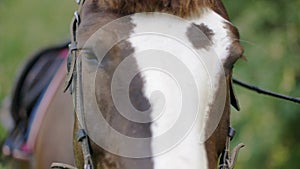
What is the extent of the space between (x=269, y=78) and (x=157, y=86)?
3973 mm

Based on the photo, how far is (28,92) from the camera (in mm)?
6676

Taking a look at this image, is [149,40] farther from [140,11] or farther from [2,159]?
[2,159]

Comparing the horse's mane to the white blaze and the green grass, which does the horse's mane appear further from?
the green grass

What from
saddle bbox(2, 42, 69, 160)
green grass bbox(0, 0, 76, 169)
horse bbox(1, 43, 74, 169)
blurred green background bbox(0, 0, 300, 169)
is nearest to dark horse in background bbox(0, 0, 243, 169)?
horse bbox(1, 43, 74, 169)

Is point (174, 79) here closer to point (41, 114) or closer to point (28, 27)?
point (41, 114)

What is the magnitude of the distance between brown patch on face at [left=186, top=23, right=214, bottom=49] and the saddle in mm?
2657

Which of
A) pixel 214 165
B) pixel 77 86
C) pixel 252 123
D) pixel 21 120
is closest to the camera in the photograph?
pixel 214 165

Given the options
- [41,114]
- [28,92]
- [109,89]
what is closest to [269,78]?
[28,92]

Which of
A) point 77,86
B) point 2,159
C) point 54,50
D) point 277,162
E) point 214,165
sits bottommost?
point 277,162

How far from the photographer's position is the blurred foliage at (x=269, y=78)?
7.54 metres

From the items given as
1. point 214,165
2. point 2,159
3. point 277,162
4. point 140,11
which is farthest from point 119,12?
point 277,162

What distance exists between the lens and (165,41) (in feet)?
12.4

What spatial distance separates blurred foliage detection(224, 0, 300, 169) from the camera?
7.54 metres

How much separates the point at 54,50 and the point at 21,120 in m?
0.59
